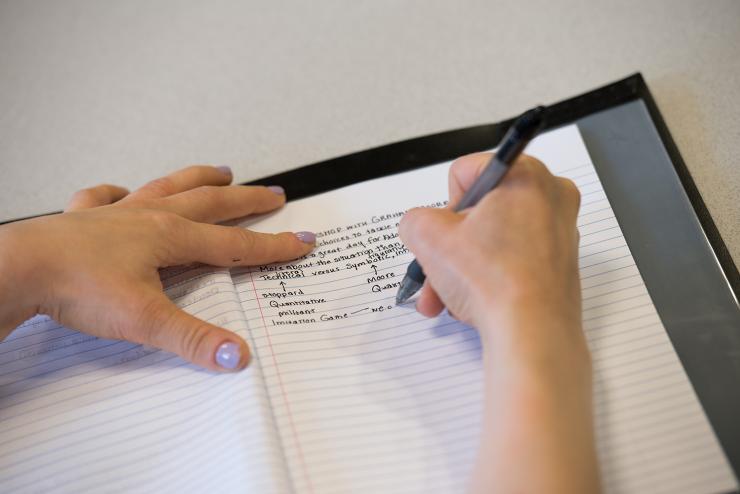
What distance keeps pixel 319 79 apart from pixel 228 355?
440mm

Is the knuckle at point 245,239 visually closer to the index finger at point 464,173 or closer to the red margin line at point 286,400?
the red margin line at point 286,400

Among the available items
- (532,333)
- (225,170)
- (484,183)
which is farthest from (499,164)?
(225,170)

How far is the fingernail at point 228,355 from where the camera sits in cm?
55

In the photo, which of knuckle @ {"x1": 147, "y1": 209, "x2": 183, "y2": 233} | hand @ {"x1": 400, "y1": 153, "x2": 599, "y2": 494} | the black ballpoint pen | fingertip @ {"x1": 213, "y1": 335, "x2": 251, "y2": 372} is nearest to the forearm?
hand @ {"x1": 400, "y1": 153, "x2": 599, "y2": 494}

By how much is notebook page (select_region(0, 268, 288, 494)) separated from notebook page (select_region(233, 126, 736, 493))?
0.09 feet

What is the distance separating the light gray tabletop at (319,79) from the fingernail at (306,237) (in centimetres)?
14

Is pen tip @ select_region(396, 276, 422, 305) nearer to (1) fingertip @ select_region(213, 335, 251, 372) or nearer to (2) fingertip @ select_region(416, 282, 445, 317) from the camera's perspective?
(2) fingertip @ select_region(416, 282, 445, 317)

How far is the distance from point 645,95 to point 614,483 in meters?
0.44

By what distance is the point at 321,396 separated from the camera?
556 millimetres

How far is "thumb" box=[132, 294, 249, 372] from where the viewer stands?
0.55 meters

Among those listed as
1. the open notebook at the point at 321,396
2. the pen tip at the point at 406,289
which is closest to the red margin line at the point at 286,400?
the open notebook at the point at 321,396

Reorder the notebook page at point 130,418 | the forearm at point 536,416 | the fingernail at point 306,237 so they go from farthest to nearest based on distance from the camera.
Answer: the fingernail at point 306,237, the notebook page at point 130,418, the forearm at point 536,416

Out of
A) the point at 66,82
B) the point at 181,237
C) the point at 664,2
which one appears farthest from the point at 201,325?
the point at 664,2

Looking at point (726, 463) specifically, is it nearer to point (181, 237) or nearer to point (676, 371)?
point (676, 371)
